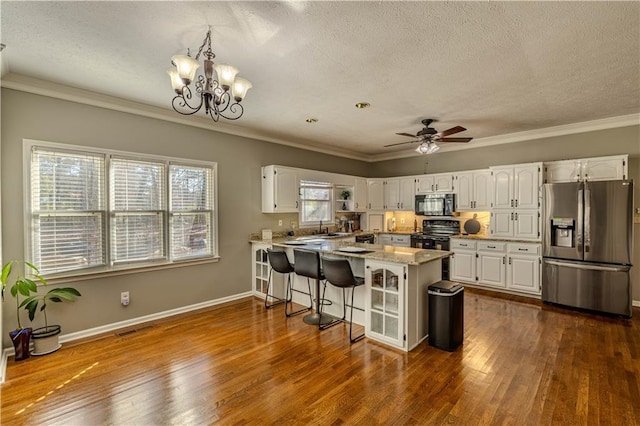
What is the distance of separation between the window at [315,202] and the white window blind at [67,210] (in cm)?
304

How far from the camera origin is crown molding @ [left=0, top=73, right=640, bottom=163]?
305cm

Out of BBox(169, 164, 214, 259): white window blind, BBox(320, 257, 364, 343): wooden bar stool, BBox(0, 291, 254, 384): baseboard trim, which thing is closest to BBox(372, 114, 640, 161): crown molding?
BBox(320, 257, 364, 343): wooden bar stool

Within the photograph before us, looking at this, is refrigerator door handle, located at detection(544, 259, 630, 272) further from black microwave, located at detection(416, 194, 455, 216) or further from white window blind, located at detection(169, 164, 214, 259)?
white window blind, located at detection(169, 164, 214, 259)

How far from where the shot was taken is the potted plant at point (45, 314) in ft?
9.69

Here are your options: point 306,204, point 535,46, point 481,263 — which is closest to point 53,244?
point 306,204

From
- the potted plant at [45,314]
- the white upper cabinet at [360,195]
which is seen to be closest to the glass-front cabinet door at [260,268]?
the potted plant at [45,314]

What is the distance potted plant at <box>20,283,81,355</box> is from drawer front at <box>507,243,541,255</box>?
5939mm

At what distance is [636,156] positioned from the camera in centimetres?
431

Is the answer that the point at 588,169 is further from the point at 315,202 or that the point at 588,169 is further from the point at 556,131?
the point at 315,202

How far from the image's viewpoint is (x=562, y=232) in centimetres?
439

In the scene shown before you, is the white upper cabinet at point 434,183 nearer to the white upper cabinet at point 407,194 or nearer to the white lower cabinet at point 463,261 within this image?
the white upper cabinet at point 407,194

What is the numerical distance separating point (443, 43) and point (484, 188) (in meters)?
3.74

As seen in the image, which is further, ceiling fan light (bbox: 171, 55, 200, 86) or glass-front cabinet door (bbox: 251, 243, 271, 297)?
glass-front cabinet door (bbox: 251, 243, 271, 297)

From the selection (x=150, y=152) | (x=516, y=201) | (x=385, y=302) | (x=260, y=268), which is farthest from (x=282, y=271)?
(x=516, y=201)
